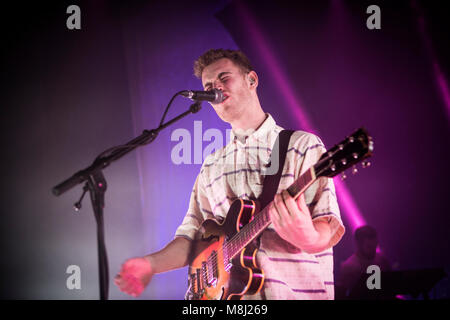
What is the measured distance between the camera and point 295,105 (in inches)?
116

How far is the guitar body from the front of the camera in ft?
6.13

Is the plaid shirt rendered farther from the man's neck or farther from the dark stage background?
the dark stage background

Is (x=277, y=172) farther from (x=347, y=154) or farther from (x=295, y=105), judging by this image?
(x=295, y=105)

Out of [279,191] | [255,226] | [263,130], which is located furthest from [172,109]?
[255,226]

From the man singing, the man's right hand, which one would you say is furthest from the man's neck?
the man's right hand

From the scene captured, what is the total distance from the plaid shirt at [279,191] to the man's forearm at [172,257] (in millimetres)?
55

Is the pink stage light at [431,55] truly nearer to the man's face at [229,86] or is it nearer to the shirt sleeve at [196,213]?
the man's face at [229,86]

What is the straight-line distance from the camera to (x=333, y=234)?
184cm

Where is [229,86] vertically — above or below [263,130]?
above

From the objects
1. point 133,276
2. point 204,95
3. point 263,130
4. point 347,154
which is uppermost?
point 204,95

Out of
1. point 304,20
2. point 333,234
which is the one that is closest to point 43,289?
point 333,234

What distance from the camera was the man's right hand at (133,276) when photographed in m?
2.10

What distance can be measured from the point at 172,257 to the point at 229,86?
39.7 inches

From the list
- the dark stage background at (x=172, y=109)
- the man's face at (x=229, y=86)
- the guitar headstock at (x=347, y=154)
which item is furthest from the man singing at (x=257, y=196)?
the dark stage background at (x=172, y=109)
